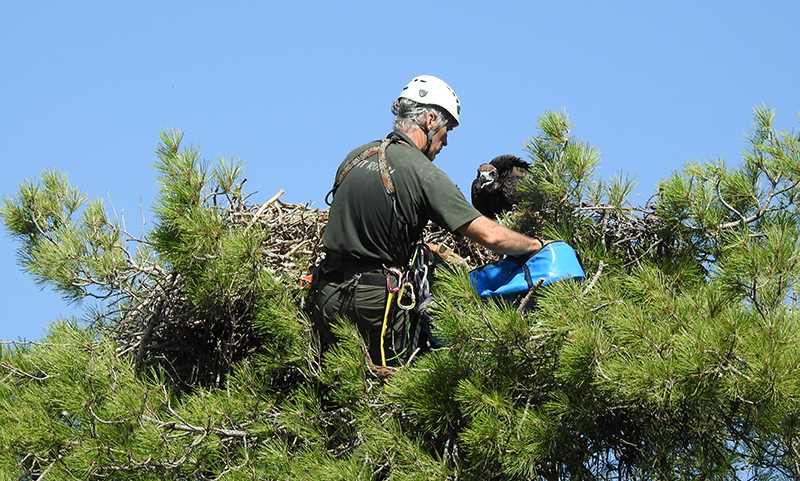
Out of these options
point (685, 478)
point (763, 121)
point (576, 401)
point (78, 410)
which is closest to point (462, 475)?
point (576, 401)

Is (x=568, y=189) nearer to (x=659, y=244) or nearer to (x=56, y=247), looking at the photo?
(x=659, y=244)

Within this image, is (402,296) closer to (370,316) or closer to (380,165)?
(370,316)

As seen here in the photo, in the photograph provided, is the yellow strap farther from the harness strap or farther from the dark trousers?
the harness strap

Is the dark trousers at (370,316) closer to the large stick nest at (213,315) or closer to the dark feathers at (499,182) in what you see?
the large stick nest at (213,315)

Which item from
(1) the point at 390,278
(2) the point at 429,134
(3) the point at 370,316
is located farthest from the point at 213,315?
(2) the point at 429,134

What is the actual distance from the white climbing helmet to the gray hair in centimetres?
3

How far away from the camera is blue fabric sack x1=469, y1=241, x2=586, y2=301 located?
449 cm

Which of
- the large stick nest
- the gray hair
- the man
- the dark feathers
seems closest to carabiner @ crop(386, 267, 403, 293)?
the man

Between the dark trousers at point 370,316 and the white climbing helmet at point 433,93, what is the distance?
1.14 metres

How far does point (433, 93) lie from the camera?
Answer: 5.08 meters

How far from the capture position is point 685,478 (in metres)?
4.11

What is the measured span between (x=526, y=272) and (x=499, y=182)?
134 centimetres

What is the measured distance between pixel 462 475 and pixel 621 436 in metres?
0.92

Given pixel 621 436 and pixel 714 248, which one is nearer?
pixel 621 436
